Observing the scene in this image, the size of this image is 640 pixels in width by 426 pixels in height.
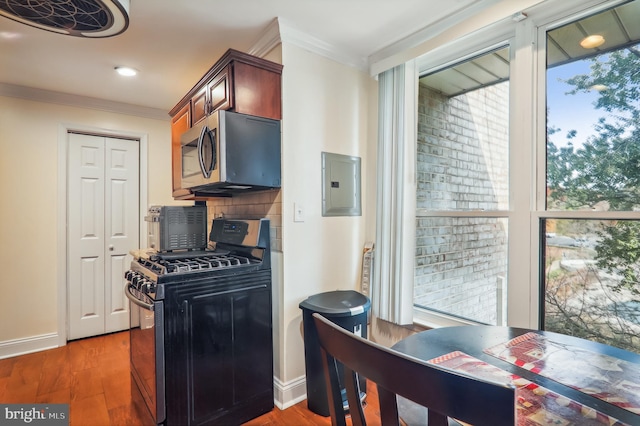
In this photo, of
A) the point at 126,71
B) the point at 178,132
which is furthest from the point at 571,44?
the point at 126,71

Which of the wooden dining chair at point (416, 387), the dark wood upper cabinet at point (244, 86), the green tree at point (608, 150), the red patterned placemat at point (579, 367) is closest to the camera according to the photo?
the wooden dining chair at point (416, 387)

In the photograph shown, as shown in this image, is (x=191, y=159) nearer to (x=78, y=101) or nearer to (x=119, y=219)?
(x=119, y=219)

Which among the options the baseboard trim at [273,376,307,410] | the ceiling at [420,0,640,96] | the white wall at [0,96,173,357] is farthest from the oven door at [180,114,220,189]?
the white wall at [0,96,173,357]

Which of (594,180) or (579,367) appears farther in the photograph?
(594,180)

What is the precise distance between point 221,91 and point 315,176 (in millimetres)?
802

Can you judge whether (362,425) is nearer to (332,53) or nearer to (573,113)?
(573,113)

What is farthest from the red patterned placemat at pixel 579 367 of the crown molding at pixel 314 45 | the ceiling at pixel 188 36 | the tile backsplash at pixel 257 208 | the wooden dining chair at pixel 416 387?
the crown molding at pixel 314 45

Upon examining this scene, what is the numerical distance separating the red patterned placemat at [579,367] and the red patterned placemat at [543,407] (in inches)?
3.7

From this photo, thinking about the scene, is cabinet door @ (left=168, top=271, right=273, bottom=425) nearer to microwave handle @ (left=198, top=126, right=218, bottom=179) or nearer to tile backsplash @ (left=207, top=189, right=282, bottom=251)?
tile backsplash @ (left=207, top=189, right=282, bottom=251)

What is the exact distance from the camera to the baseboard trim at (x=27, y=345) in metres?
2.86

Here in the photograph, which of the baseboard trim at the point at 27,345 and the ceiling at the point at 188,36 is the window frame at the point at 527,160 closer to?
the ceiling at the point at 188,36

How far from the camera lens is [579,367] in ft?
3.32

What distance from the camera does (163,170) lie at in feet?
11.9

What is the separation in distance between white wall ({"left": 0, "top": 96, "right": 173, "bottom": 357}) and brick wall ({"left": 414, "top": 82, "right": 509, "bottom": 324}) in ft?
10.7
